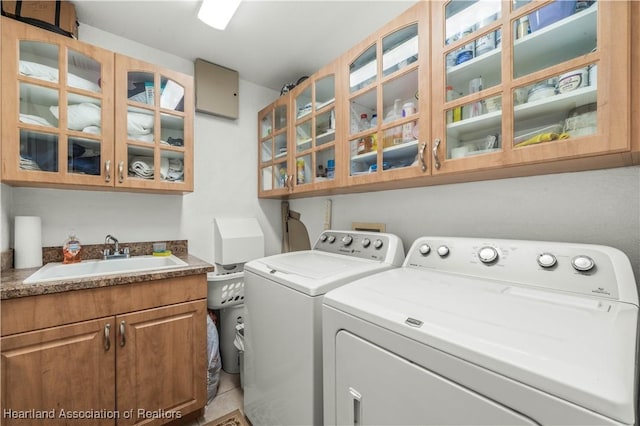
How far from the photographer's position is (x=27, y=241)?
1.56 meters

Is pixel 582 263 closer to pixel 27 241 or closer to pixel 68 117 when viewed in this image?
pixel 68 117

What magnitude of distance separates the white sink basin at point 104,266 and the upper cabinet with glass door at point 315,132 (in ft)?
3.43

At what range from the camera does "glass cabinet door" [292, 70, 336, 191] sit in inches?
70.1

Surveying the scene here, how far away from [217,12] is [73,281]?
1.71m

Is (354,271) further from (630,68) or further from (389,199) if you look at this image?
(630,68)

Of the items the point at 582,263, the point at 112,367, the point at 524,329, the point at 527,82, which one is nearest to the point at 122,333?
the point at 112,367

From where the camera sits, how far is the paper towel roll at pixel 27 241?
154 centimetres

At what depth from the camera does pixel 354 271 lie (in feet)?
4.00

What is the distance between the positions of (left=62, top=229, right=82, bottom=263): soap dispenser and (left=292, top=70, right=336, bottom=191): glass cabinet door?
1.54 m

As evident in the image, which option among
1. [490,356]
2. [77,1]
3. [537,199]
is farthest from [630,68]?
[77,1]

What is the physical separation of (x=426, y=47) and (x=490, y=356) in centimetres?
127

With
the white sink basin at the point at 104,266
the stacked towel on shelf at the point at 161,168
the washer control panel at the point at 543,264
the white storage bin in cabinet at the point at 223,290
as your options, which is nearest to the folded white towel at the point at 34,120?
the stacked towel on shelf at the point at 161,168

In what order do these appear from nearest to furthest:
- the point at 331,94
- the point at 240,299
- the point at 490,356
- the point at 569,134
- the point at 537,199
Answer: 1. the point at 490,356
2. the point at 569,134
3. the point at 537,199
4. the point at 331,94
5. the point at 240,299

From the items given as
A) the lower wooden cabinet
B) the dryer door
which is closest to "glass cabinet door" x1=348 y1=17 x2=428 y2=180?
the dryer door
